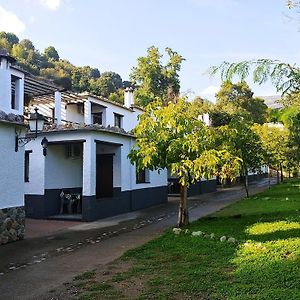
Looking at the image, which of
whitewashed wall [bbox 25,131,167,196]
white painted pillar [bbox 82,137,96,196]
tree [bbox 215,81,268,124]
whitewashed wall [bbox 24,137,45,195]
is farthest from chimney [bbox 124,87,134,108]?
tree [bbox 215,81,268,124]

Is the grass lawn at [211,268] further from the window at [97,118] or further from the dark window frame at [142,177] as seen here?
the window at [97,118]

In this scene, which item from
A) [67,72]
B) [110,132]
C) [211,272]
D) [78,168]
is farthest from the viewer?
[67,72]

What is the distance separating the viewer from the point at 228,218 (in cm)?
1391

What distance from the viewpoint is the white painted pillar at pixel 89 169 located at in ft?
49.8

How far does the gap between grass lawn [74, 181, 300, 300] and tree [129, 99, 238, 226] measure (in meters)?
1.75

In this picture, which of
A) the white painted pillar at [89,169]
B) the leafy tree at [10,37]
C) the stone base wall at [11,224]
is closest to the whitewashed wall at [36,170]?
the white painted pillar at [89,169]

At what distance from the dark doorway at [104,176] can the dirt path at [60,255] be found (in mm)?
3992

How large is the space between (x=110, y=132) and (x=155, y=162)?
18.1 feet

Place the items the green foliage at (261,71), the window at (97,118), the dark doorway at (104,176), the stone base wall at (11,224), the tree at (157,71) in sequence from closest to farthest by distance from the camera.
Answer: the green foliage at (261,71) < the stone base wall at (11,224) < the dark doorway at (104,176) < the window at (97,118) < the tree at (157,71)

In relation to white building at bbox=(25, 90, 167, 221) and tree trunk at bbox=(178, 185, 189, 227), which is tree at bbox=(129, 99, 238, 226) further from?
white building at bbox=(25, 90, 167, 221)

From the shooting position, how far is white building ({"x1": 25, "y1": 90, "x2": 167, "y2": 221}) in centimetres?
1543

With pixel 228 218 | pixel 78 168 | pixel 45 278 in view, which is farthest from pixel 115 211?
pixel 45 278

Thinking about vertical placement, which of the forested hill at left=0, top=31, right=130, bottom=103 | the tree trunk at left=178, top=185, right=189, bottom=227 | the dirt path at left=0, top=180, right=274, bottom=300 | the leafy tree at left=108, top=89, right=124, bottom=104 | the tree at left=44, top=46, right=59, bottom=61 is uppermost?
the tree at left=44, top=46, right=59, bottom=61

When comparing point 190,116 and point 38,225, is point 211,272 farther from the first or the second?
point 38,225
